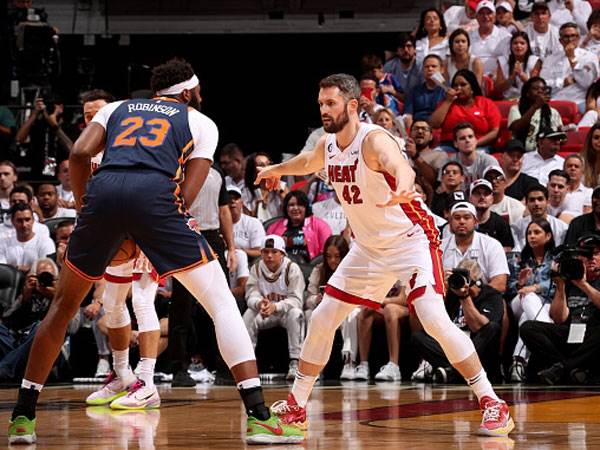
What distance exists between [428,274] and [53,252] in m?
6.48

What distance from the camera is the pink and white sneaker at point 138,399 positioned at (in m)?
7.55

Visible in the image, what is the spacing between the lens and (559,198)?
11750mm

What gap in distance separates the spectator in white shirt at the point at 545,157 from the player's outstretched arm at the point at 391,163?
22.6 ft

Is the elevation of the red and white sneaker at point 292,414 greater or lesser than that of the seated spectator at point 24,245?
lesser

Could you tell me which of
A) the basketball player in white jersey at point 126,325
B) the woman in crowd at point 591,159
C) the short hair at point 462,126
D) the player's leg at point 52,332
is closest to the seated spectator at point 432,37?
the short hair at point 462,126

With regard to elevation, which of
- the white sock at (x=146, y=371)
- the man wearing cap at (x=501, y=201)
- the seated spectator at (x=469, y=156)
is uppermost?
the seated spectator at (x=469, y=156)

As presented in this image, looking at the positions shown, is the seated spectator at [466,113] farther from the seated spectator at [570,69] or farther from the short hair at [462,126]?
the seated spectator at [570,69]

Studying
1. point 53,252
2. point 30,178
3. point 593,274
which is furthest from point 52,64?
point 593,274

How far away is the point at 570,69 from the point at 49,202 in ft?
22.7

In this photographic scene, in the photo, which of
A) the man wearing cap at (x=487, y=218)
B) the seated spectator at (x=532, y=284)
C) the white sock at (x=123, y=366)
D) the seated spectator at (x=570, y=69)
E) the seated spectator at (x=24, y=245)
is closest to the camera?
the white sock at (x=123, y=366)

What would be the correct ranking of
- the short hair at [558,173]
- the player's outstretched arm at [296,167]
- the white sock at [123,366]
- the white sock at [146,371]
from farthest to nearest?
1. the short hair at [558,173]
2. the white sock at [123,366]
3. the white sock at [146,371]
4. the player's outstretched arm at [296,167]

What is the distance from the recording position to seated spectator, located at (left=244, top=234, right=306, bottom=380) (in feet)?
36.7

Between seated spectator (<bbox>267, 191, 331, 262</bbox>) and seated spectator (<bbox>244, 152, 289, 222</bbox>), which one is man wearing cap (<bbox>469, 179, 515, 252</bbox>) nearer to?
seated spectator (<bbox>267, 191, 331, 262</bbox>)

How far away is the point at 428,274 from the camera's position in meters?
6.19
